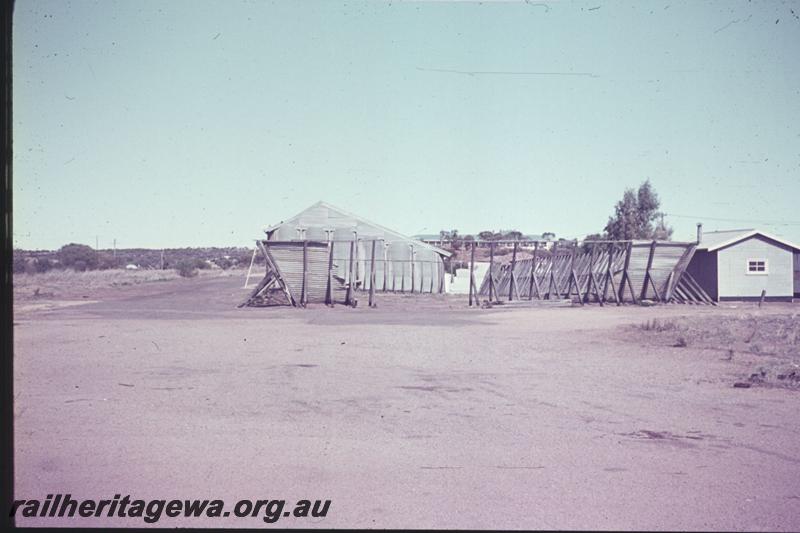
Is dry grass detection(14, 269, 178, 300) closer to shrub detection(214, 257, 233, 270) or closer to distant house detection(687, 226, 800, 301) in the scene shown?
shrub detection(214, 257, 233, 270)

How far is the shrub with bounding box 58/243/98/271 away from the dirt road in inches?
2453

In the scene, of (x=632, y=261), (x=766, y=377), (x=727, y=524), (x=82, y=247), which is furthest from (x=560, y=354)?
(x=82, y=247)

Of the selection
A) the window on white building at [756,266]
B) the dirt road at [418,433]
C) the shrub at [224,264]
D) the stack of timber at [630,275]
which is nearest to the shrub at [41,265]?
the shrub at [224,264]

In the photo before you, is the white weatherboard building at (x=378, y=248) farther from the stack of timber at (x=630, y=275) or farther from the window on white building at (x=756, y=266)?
the window on white building at (x=756, y=266)

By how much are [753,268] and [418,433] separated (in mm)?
32766

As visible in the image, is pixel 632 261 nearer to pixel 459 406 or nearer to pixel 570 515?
pixel 459 406

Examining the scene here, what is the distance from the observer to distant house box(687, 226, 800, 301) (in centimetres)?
3462

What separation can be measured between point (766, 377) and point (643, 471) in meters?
5.67

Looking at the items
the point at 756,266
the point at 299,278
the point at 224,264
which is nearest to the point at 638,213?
the point at 756,266

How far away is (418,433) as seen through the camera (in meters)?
7.27

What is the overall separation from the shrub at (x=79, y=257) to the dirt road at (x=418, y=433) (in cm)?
6231

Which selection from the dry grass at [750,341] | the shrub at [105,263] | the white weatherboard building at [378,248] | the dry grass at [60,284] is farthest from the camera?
the shrub at [105,263]

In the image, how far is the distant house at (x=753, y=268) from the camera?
34.6 m

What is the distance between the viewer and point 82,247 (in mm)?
76125
